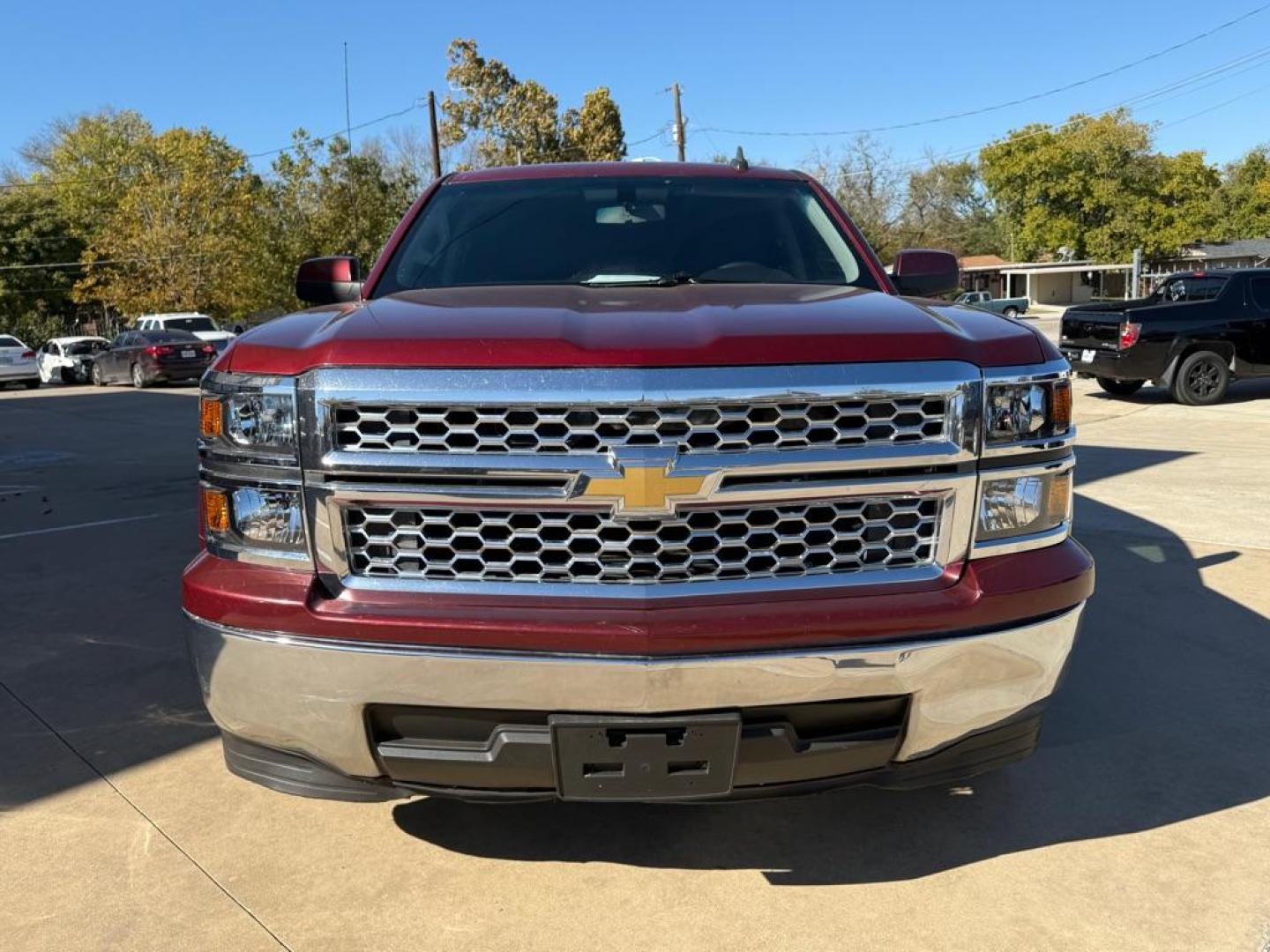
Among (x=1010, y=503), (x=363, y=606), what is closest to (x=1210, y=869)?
(x=1010, y=503)

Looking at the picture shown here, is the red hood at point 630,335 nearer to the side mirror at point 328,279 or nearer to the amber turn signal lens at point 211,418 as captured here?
the amber turn signal lens at point 211,418

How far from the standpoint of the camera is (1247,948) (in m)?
2.39

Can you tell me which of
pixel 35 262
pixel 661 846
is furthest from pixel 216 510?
pixel 35 262

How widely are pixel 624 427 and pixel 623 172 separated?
224 centimetres

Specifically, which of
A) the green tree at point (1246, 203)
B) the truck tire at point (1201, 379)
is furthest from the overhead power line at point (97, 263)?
the green tree at point (1246, 203)

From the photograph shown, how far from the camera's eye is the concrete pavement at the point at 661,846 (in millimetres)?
2498

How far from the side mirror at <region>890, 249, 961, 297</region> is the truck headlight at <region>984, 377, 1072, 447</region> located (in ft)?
4.63

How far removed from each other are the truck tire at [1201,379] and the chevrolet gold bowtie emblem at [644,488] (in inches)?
512

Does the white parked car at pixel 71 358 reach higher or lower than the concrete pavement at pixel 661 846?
higher

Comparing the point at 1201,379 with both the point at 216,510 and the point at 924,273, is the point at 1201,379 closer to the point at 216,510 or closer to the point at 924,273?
the point at 924,273

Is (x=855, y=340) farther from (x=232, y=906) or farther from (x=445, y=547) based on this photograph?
(x=232, y=906)

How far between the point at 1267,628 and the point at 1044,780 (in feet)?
6.76

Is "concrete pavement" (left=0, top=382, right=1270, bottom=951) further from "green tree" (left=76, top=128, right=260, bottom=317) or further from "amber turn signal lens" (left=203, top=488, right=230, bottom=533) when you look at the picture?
"green tree" (left=76, top=128, right=260, bottom=317)

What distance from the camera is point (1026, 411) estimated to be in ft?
7.99
